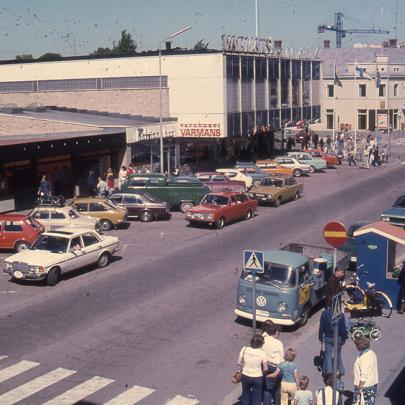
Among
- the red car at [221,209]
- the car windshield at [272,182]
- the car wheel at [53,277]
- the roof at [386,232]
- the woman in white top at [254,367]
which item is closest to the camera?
the woman in white top at [254,367]

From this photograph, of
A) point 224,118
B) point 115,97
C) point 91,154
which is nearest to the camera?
point 91,154

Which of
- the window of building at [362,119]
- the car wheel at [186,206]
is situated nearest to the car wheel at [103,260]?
the car wheel at [186,206]

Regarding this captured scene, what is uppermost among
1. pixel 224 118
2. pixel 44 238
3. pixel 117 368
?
pixel 224 118

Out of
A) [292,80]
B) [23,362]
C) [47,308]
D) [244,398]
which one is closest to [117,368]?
[23,362]

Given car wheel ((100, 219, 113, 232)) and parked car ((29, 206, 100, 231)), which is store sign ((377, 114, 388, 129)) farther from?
parked car ((29, 206, 100, 231))

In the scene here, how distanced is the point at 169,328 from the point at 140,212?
51.2ft

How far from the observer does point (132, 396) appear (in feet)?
43.9

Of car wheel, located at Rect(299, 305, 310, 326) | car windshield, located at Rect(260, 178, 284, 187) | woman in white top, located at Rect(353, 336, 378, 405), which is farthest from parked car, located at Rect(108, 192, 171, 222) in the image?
woman in white top, located at Rect(353, 336, 378, 405)

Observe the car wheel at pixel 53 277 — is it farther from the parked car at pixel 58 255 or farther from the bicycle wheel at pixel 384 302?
the bicycle wheel at pixel 384 302

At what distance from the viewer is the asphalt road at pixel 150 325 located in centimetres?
1414

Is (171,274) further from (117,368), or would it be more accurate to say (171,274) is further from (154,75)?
(154,75)

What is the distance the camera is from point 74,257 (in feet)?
72.9

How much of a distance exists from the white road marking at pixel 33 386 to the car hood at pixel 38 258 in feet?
22.5

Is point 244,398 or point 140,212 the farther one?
point 140,212
